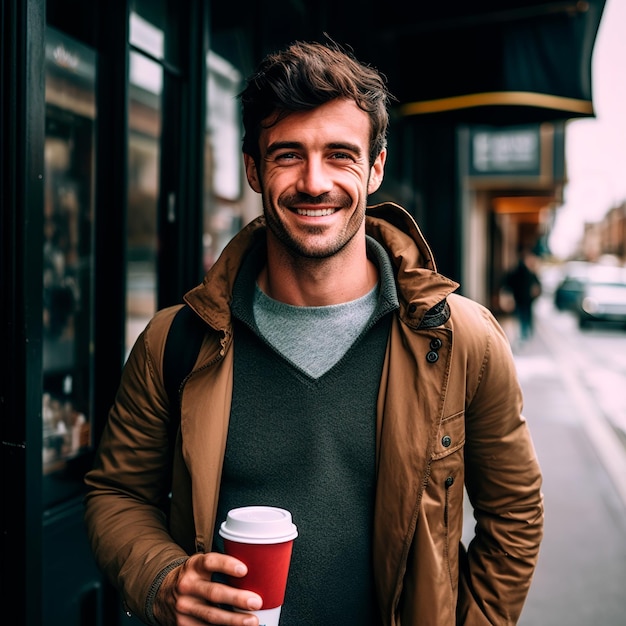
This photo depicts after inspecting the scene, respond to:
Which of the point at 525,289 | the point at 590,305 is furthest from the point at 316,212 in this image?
the point at 590,305

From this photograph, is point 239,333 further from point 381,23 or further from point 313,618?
point 381,23

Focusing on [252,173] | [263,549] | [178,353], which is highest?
[252,173]

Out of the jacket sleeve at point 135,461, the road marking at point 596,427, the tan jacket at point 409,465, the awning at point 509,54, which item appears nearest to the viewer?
the tan jacket at point 409,465

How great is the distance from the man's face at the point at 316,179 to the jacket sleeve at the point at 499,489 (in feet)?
1.61

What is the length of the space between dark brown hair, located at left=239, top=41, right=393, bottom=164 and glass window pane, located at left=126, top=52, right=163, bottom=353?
1.79 m

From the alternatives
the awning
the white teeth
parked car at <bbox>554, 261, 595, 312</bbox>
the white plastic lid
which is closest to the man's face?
the white teeth

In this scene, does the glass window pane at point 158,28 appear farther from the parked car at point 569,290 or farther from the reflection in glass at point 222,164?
the parked car at point 569,290

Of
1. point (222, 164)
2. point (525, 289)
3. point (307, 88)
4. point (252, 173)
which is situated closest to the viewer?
point (307, 88)

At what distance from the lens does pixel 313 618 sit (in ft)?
5.98

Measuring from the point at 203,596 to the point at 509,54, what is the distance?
4600 millimetres

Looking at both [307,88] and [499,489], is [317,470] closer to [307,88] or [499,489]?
[499,489]

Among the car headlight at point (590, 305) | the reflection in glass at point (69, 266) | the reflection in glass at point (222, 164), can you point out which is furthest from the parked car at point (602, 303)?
the reflection in glass at point (69, 266)

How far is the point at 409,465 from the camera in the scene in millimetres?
1787

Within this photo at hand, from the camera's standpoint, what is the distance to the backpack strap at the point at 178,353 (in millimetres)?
1963
